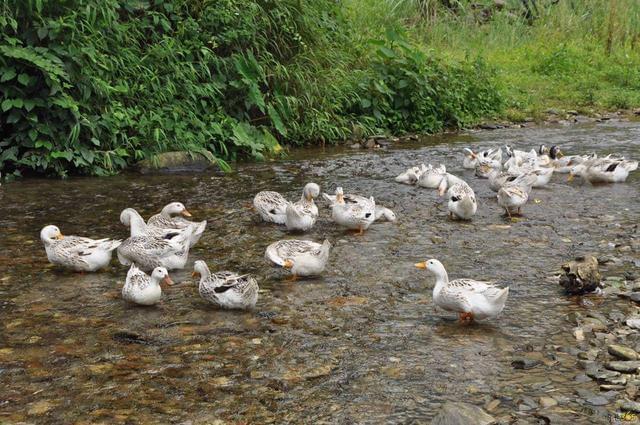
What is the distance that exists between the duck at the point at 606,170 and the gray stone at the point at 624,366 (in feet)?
22.0

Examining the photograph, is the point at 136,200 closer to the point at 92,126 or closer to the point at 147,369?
the point at 92,126

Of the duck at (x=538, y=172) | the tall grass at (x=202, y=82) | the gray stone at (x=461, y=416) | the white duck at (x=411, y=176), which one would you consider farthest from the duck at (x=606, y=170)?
the gray stone at (x=461, y=416)

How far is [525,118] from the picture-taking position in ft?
61.0

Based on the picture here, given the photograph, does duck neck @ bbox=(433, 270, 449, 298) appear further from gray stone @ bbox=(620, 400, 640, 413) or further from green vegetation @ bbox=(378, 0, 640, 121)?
green vegetation @ bbox=(378, 0, 640, 121)

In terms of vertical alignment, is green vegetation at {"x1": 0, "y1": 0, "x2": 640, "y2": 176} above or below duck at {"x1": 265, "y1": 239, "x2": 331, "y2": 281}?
above

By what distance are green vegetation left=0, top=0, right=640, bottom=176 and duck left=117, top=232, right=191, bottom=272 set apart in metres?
4.68

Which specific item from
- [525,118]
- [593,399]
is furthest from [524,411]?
[525,118]

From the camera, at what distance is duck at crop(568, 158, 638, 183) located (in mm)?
11891

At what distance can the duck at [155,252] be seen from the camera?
8047 millimetres

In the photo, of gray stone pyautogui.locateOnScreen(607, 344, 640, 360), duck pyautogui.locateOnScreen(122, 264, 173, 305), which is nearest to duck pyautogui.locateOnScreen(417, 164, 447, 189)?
duck pyautogui.locateOnScreen(122, 264, 173, 305)

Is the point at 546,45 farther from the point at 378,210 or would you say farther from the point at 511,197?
the point at 378,210

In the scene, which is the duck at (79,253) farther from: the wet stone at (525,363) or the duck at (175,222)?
the wet stone at (525,363)

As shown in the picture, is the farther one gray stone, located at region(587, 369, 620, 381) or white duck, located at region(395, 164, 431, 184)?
white duck, located at region(395, 164, 431, 184)

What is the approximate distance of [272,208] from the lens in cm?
989
